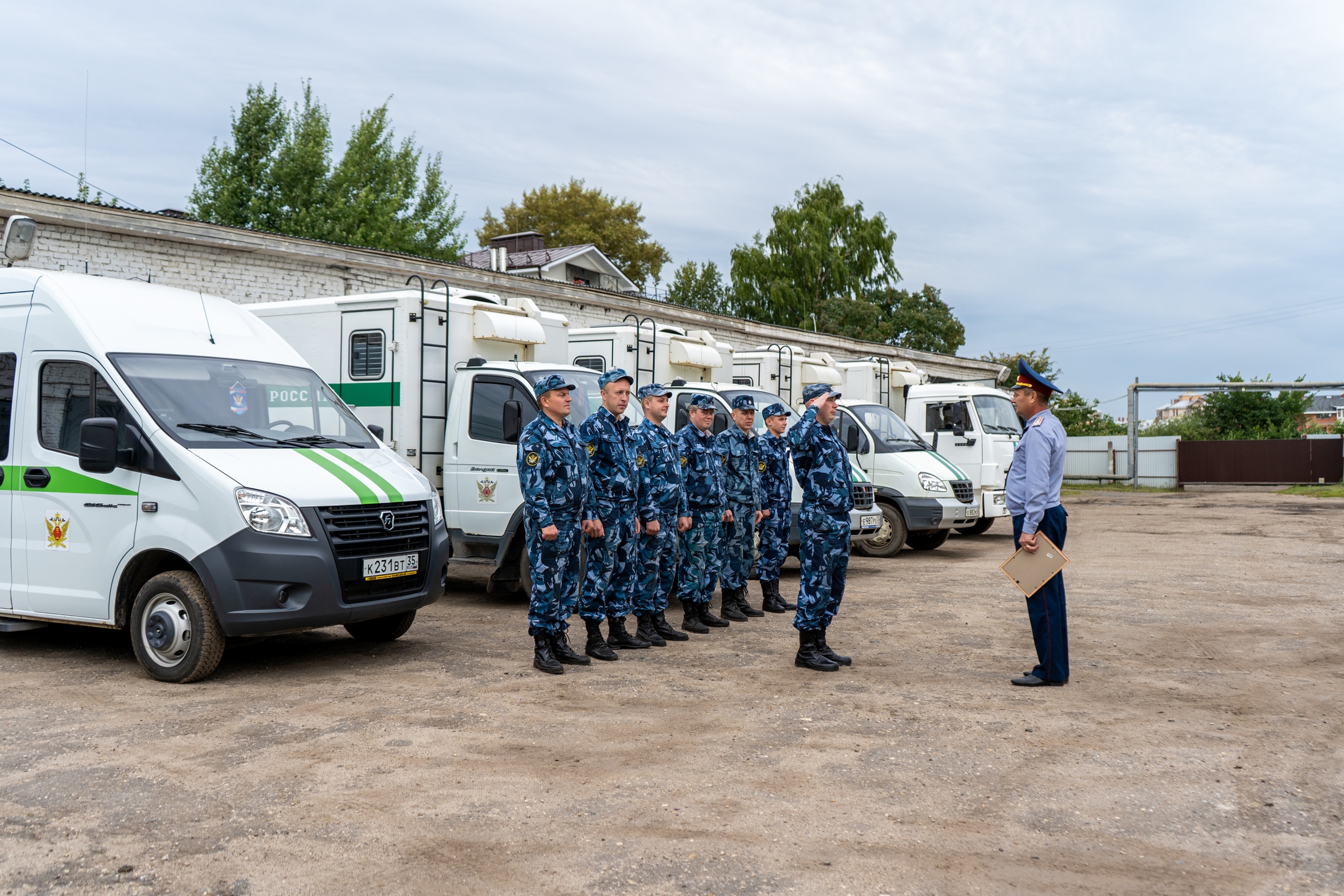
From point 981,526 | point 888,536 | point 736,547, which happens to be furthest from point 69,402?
point 981,526

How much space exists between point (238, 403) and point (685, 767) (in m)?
4.09

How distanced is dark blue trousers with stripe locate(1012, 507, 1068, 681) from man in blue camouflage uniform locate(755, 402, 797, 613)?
10.4 ft

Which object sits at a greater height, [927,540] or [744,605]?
[927,540]

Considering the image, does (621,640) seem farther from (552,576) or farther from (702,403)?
(702,403)

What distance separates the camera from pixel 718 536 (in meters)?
8.83

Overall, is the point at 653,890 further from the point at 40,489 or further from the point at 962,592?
the point at 962,592

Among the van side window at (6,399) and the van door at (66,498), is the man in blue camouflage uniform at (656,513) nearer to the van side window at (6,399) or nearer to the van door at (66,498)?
the van door at (66,498)

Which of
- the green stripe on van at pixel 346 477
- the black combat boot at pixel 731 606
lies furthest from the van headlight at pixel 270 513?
the black combat boot at pixel 731 606

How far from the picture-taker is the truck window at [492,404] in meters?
9.52

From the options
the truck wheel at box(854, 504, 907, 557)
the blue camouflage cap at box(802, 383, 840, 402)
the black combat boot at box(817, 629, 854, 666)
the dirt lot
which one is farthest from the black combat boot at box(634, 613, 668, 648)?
the truck wheel at box(854, 504, 907, 557)

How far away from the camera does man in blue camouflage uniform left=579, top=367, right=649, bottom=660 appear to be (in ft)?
23.5

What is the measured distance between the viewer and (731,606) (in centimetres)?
907

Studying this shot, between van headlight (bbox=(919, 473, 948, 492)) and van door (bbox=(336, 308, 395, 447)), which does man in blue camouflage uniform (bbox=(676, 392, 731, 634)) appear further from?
van headlight (bbox=(919, 473, 948, 492))

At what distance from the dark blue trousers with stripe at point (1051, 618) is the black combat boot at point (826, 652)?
1.20 metres
